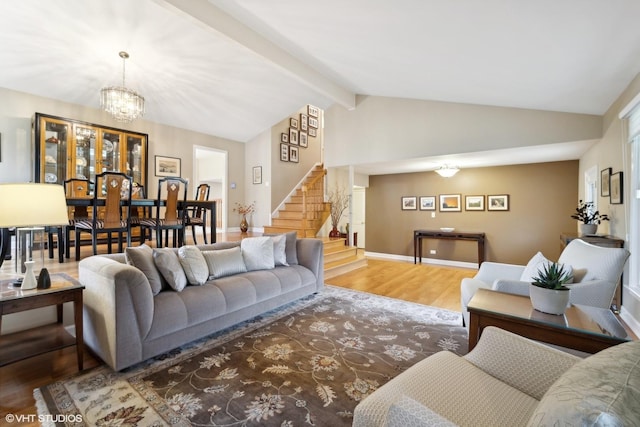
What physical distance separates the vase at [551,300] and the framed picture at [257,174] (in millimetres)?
6617

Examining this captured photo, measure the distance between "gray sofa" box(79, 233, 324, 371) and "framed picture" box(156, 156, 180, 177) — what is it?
4.06 m

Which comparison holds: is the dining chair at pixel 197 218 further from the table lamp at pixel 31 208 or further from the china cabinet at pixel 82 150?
the table lamp at pixel 31 208

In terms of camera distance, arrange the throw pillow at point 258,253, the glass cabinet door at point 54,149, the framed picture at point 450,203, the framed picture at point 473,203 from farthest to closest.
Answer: the framed picture at point 450,203 < the framed picture at point 473,203 < the glass cabinet door at point 54,149 < the throw pillow at point 258,253

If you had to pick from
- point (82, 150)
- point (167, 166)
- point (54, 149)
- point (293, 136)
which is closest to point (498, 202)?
point (293, 136)

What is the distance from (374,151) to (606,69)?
10.9 feet

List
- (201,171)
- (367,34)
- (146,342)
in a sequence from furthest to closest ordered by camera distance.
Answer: (201,171)
(367,34)
(146,342)

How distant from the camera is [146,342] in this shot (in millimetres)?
2117

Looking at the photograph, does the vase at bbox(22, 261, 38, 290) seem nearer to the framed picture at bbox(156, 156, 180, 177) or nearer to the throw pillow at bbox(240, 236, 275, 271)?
the throw pillow at bbox(240, 236, 275, 271)

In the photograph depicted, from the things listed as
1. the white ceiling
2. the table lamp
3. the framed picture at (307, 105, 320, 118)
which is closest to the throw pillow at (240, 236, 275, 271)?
the table lamp

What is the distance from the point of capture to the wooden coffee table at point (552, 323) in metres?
1.45

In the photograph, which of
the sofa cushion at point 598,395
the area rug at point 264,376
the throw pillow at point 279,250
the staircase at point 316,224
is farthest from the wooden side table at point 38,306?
the staircase at point 316,224

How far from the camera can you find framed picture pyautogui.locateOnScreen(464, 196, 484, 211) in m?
5.92

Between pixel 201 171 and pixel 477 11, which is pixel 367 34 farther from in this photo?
pixel 201 171

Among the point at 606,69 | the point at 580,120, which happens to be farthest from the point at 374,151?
the point at 606,69
